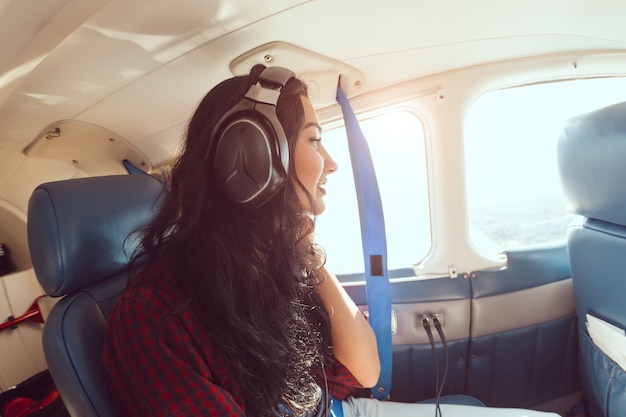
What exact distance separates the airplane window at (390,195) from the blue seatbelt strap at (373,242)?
0.25m

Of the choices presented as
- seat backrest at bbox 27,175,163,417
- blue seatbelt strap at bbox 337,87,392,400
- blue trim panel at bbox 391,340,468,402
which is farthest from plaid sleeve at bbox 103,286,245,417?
blue trim panel at bbox 391,340,468,402

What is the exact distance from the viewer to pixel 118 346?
0.68 m

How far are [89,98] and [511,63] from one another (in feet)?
6.30

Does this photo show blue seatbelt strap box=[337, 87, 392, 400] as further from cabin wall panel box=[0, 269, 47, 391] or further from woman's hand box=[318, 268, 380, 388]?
cabin wall panel box=[0, 269, 47, 391]

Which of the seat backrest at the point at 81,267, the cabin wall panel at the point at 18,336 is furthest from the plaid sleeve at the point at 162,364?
the cabin wall panel at the point at 18,336

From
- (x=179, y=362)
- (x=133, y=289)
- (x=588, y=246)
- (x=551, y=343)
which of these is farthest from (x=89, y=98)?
(x=551, y=343)

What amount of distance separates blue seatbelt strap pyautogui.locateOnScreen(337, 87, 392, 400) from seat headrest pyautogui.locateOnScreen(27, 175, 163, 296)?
0.85 metres

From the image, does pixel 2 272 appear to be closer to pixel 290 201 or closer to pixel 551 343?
pixel 290 201

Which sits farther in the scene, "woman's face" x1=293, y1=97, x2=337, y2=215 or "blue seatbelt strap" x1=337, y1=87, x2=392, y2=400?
"blue seatbelt strap" x1=337, y1=87, x2=392, y2=400

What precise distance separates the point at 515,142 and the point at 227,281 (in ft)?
5.47

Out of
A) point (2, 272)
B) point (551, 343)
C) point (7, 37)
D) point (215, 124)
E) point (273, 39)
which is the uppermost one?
point (273, 39)

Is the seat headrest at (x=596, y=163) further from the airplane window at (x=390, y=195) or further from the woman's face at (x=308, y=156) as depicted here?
the woman's face at (x=308, y=156)

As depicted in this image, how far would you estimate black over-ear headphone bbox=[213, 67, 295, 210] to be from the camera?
733 mm

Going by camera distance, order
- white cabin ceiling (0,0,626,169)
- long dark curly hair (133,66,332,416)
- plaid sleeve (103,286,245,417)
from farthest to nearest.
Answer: white cabin ceiling (0,0,626,169) < long dark curly hair (133,66,332,416) < plaid sleeve (103,286,245,417)
